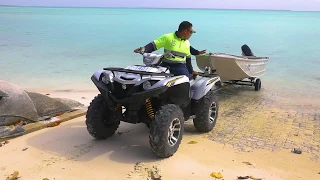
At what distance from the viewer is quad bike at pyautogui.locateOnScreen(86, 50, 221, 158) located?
15.4 ft

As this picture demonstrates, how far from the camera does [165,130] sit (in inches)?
185

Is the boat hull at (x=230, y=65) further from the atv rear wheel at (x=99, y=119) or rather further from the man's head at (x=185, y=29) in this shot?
the atv rear wheel at (x=99, y=119)

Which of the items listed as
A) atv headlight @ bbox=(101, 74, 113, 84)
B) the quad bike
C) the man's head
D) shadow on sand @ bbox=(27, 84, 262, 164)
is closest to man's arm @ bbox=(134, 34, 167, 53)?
the quad bike

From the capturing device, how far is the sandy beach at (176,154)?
180 inches

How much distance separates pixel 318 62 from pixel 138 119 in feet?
59.2

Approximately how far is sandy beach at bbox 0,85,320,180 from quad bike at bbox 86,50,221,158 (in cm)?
28

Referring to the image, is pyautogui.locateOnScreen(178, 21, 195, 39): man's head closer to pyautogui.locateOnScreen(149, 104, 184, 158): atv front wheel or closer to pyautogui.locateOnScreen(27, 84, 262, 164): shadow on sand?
pyautogui.locateOnScreen(149, 104, 184, 158): atv front wheel

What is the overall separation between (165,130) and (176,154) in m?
0.62

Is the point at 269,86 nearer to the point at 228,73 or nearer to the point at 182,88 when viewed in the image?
the point at 228,73

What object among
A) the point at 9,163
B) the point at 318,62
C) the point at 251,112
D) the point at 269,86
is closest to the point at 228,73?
the point at 251,112

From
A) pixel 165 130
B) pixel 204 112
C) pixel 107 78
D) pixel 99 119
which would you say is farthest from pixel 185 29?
pixel 99 119

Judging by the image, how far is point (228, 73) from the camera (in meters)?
9.48

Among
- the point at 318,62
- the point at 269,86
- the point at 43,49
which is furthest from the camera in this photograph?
the point at 43,49

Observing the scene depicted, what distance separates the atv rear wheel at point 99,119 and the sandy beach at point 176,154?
18cm
